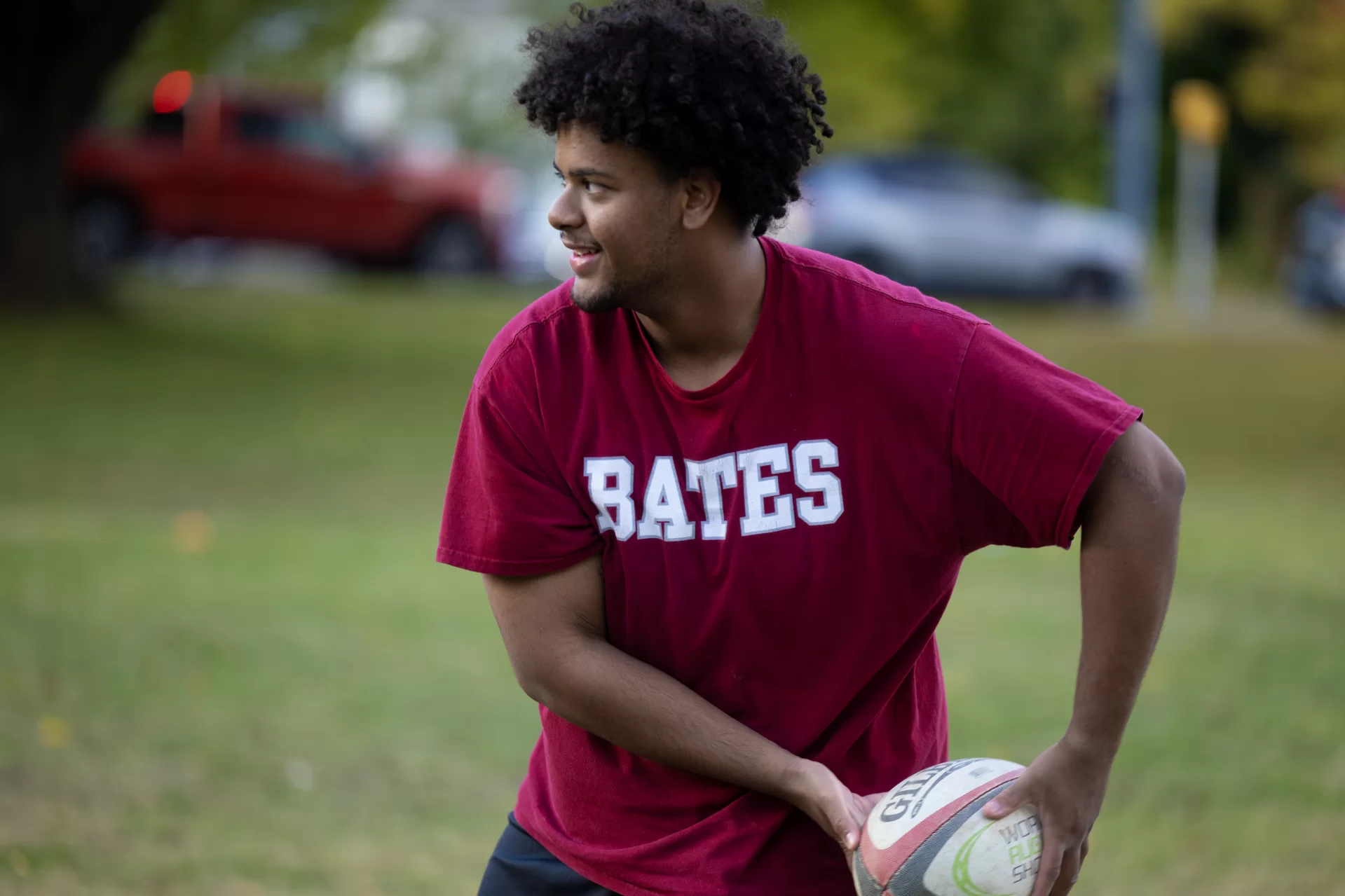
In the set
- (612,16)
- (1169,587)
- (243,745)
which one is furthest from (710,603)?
(243,745)

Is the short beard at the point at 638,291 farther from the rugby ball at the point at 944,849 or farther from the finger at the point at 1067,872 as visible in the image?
the finger at the point at 1067,872

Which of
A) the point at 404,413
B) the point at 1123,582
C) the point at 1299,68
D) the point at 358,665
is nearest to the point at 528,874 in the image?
the point at 1123,582

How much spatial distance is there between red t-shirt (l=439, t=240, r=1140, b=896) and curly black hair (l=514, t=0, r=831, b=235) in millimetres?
187

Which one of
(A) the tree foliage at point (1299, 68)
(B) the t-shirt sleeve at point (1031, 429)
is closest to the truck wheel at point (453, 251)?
(A) the tree foliage at point (1299, 68)

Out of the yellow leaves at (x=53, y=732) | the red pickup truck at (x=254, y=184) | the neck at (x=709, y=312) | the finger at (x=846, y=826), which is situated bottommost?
the yellow leaves at (x=53, y=732)

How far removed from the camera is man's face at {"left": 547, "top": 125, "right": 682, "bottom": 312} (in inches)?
109

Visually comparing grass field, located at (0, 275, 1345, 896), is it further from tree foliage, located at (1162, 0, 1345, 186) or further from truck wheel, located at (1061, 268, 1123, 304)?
tree foliage, located at (1162, 0, 1345, 186)

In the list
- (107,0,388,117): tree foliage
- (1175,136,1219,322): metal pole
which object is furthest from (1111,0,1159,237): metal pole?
(107,0,388,117): tree foliage

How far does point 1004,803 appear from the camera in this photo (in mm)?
2705

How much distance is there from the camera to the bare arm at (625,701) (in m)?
2.74

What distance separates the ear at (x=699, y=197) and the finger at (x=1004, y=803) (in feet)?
3.47

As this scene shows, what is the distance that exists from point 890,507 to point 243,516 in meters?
7.85

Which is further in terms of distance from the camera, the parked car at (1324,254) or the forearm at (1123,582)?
the parked car at (1324,254)

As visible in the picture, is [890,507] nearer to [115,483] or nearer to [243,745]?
[243,745]
